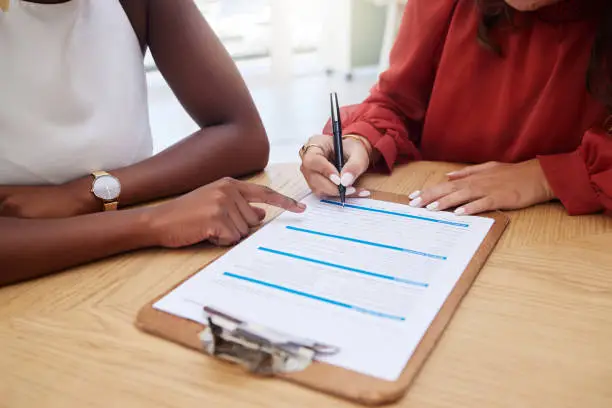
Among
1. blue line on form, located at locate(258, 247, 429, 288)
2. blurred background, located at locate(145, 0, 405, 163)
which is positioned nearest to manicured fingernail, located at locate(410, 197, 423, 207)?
blue line on form, located at locate(258, 247, 429, 288)

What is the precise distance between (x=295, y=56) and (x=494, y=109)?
1983mm

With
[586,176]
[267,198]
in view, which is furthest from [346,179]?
[586,176]

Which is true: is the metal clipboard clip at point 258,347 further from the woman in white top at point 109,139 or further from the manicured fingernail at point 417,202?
the manicured fingernail at point 417,202

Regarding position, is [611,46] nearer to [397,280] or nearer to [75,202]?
[397,280]

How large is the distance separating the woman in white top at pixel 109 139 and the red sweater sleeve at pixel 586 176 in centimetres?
39

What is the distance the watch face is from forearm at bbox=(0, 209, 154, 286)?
4.6 inches

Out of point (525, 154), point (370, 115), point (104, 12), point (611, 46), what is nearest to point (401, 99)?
point (370, 115)

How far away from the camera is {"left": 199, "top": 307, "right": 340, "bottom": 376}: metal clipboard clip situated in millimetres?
532

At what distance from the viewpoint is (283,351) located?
535 millimetres

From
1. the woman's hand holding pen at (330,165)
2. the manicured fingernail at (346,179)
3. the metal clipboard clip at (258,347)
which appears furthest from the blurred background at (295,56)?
the metal clipboard clip at (258,347)

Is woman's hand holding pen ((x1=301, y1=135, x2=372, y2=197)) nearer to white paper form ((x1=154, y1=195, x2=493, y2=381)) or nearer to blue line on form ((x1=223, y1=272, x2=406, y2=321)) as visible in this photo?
white paper form ((x1=154, y1=195, x2=493, y2=381))

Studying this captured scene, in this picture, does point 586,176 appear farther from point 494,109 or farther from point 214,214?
point 214,214

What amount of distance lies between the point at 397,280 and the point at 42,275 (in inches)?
17.5

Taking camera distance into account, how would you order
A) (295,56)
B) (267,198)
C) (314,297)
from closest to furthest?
(314,297) → (267,198) → (295,56)
